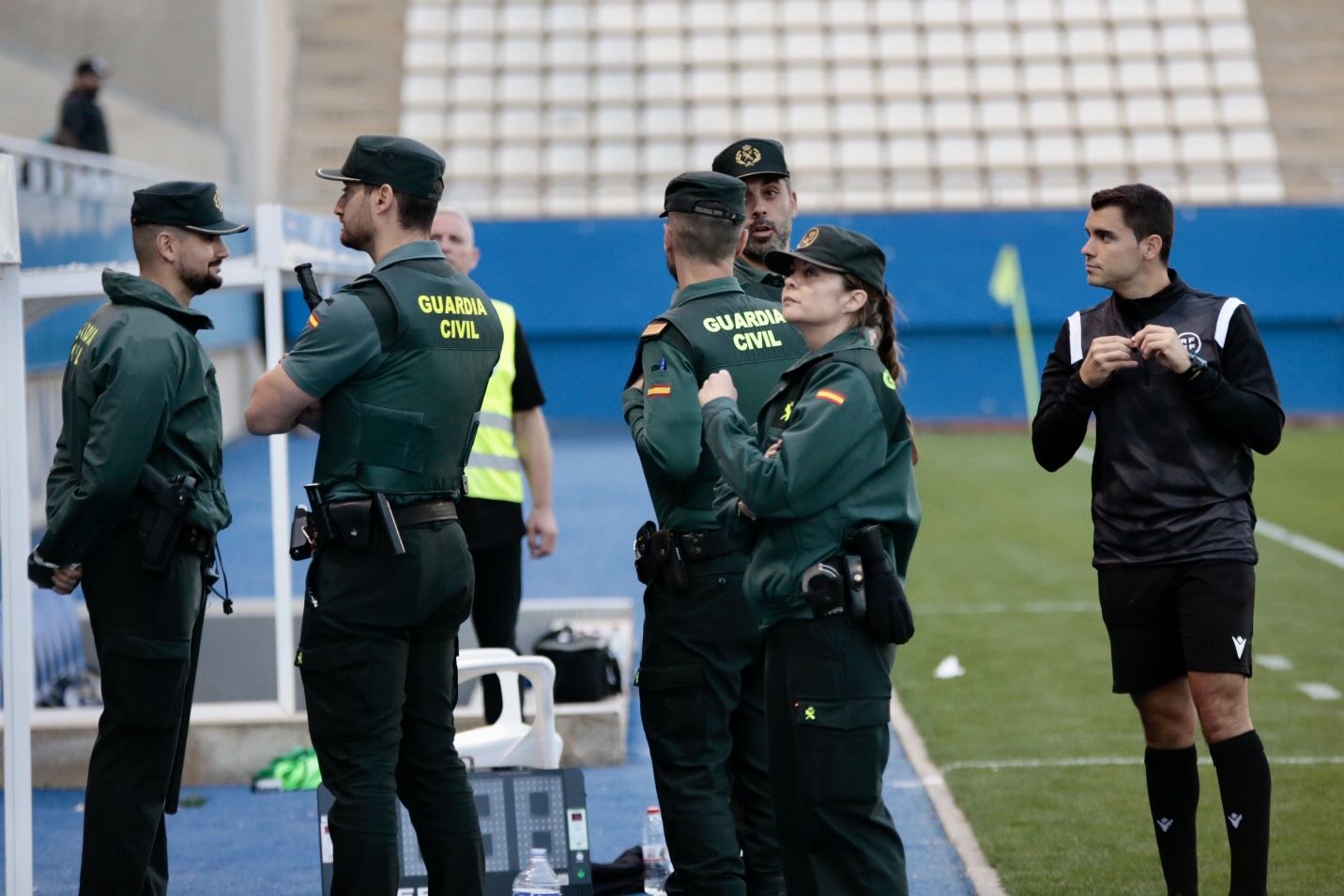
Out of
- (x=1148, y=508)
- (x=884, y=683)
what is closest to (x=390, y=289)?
(x=884, y=683)

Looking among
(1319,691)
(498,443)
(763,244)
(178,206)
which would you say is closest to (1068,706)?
(1319,691)

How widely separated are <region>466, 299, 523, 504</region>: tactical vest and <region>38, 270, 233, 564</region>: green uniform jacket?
65.5 inches

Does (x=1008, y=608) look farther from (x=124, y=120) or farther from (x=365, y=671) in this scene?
(x=124, y=120)

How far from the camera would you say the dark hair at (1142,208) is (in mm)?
4414

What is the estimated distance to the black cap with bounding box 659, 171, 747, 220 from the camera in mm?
4117

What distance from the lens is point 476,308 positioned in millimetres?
4141

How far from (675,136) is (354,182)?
966 inches

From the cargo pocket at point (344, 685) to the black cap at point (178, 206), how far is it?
1.19m

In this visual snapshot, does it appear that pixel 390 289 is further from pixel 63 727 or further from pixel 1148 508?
pixel 63 727

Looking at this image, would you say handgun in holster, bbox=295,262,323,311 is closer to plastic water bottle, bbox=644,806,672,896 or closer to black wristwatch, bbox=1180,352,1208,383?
plastic water bottle, bbox=644,806,672,896

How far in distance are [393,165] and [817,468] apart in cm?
134

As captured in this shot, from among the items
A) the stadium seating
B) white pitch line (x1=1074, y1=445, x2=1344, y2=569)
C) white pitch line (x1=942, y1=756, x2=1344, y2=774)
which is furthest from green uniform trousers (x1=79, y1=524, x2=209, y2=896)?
the stadium seating

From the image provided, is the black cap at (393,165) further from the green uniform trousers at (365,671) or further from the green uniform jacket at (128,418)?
the green uniform trousers at (365,671)

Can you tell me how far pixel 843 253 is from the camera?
361cm
